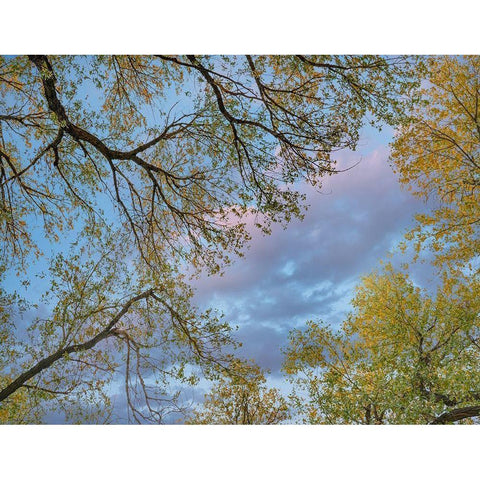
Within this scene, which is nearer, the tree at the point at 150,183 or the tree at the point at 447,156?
the tree at the point at 447,156

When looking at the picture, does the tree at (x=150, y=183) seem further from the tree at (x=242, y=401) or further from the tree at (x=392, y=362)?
the tree at (x=392, y=362)

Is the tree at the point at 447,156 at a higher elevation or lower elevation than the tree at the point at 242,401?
higher

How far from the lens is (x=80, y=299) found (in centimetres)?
404

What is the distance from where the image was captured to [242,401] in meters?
3.93

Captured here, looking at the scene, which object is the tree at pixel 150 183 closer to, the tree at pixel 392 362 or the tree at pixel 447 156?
the tree at pixel 447 156

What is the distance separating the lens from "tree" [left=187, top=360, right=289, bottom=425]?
3816mm

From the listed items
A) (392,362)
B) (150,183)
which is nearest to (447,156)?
(392,362)

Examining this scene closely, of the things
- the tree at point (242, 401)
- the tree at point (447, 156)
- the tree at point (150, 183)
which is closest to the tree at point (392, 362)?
the tree at point (242, 401)

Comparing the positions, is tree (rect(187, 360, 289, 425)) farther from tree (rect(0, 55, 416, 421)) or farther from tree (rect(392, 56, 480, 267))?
tree (rect(392, 56, 480, 267))

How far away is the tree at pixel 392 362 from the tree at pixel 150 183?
0.79 meters

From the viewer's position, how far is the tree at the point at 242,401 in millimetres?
3816

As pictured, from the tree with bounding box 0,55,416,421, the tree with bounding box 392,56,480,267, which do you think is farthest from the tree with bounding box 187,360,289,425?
the tree with bounding box 392,56,480,267

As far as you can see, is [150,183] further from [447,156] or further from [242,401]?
[447,156]
